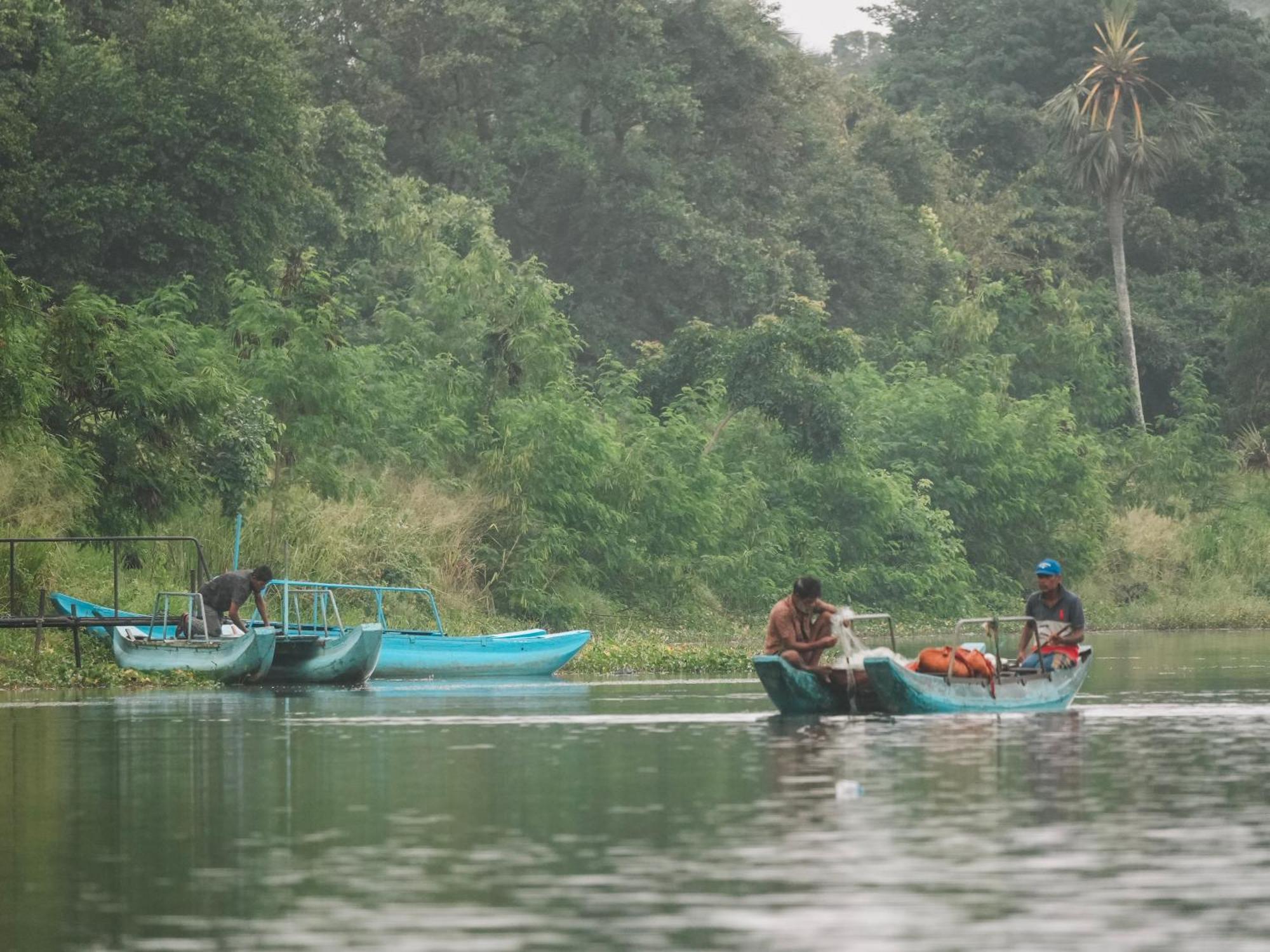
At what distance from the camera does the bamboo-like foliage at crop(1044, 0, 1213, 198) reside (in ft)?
222

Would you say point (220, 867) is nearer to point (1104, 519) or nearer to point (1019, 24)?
point (1104, 519)

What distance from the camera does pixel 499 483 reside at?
150 feet

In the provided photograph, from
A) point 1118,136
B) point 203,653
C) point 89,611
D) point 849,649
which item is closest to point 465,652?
point 203,653

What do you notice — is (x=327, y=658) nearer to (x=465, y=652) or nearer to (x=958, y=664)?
(x=465, y=652)

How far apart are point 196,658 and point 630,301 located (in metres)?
32.1

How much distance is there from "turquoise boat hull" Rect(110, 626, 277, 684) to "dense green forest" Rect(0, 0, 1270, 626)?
338 cm

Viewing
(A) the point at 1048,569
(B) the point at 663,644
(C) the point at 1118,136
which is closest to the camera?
(A) the point at 1048,569

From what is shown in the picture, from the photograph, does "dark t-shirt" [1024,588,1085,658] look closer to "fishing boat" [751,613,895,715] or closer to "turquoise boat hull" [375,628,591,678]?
"fishing boat" [751,613,895,715]

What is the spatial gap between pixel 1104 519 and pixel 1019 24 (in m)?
21.8

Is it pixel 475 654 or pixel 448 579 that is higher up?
pixel 448 579

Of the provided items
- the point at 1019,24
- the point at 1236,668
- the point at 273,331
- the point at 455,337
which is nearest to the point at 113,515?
the point at 273,331

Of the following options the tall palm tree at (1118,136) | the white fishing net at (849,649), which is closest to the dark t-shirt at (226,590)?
the white fishing net at (849,649)

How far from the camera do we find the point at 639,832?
1495 centimetres

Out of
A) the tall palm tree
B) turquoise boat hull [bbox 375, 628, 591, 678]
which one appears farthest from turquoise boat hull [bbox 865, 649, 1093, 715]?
the tall palm tree
